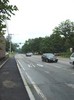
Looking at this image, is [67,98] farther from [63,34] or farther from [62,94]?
[63,34]

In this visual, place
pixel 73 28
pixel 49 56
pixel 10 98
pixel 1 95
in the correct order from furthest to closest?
pixel 73 28
pixel 49 56
pixel 1 95
pixel 10 98

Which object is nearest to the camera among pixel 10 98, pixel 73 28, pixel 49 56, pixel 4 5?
pixel 10 98

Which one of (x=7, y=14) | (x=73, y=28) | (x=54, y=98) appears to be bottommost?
(x=54, y=98)

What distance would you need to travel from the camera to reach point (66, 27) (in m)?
105

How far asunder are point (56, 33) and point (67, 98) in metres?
96.9

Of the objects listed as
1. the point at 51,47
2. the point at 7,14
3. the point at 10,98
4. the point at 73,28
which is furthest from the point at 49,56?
the point at 51,47

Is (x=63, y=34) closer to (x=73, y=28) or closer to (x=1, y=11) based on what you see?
(x=73, y=28)

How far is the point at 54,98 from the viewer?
11.7 meters

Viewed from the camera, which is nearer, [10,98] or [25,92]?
[10,98]

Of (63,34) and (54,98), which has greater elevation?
(63,34)

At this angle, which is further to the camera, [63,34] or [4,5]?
[63,34]

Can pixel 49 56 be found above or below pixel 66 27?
below

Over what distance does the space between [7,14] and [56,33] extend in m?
93.8

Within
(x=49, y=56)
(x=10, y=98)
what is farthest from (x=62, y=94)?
(x=49, y=56)
